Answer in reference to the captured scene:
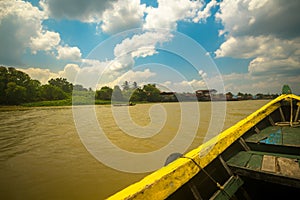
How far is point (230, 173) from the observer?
85.4 inches

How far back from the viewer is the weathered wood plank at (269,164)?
1.90m

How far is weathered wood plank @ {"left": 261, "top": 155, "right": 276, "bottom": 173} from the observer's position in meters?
1.90

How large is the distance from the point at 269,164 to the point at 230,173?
1.51 ft

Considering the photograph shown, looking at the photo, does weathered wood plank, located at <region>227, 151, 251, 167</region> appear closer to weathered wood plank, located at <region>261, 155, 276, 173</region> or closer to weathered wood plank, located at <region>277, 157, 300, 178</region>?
weathered wood plank, located at <region>261, 155, 276, 173</region>

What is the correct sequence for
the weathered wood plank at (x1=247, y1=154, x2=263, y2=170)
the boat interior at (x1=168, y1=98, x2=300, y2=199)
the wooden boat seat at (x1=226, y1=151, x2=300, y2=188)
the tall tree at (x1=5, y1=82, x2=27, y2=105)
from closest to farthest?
the wooden boat seat at (x1=226, y1=151, x2=300, y2=188), the boat interior at (x1=168, y1=98, x2=300, y2=199), the weathered wood plank at (x1=247, y1=154, x2=263, y2=170), the tall tree at (x1=5, y1=82, x2=27, y2=105)

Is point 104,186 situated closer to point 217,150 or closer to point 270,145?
point 217,150

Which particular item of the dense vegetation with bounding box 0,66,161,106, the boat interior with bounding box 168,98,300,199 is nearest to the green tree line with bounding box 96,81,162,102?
the dense vegetation with bounding box 0,66,161,106

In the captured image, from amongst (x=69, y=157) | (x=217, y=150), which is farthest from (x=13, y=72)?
(x=217, y=150)

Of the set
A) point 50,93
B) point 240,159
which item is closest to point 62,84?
point 50,93

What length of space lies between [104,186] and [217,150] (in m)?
2.58

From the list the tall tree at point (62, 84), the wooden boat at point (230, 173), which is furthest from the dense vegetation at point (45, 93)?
the wooden boat at point (230, 173)

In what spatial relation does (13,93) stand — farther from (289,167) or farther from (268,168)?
(289,167)

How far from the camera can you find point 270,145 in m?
2.64

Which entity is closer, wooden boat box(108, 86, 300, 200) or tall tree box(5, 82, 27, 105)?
wooden boat box(108, 86, 300, 200)
